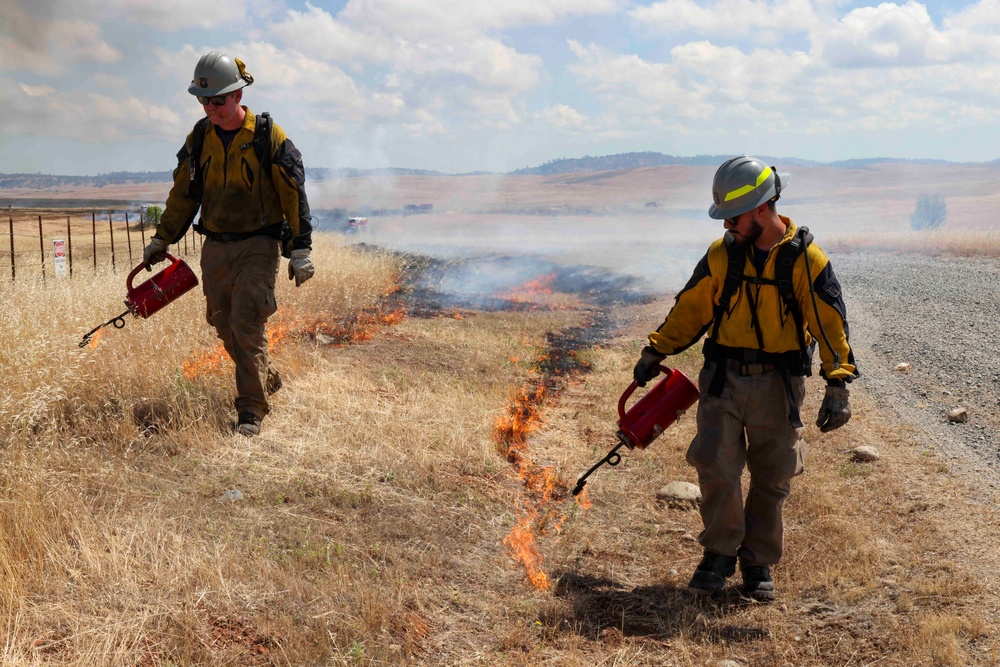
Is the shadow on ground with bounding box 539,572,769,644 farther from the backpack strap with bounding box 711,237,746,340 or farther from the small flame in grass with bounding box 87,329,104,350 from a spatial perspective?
the small flame in grass with bounding box 87,329,104,350

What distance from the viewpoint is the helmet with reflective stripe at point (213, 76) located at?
17.3ft

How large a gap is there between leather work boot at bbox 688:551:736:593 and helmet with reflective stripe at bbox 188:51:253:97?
411 centimetres

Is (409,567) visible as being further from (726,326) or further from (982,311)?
(982,311)

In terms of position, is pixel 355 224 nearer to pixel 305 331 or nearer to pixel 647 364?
pixel 305 331

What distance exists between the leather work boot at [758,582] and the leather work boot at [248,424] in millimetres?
3264

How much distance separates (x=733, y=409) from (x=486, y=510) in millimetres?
1680

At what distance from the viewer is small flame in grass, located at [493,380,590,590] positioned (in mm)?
4379

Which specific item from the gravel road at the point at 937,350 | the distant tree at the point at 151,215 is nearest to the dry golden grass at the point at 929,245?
the gravel road at the point at 937,350

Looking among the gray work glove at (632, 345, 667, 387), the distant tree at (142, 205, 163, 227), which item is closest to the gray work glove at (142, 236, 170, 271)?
the gray work glove at (632, 345, 667, 387)

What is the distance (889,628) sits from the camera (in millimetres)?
3479

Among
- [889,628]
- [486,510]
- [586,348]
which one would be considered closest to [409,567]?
[486,510]

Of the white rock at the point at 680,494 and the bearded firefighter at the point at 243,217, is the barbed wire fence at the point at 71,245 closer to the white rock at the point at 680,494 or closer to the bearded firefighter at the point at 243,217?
the bearded firefighter at the point at 243,217

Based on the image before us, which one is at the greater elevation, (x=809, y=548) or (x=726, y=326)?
(x=726, y=326)

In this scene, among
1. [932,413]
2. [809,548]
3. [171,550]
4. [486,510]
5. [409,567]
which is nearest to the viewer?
[171,550]
